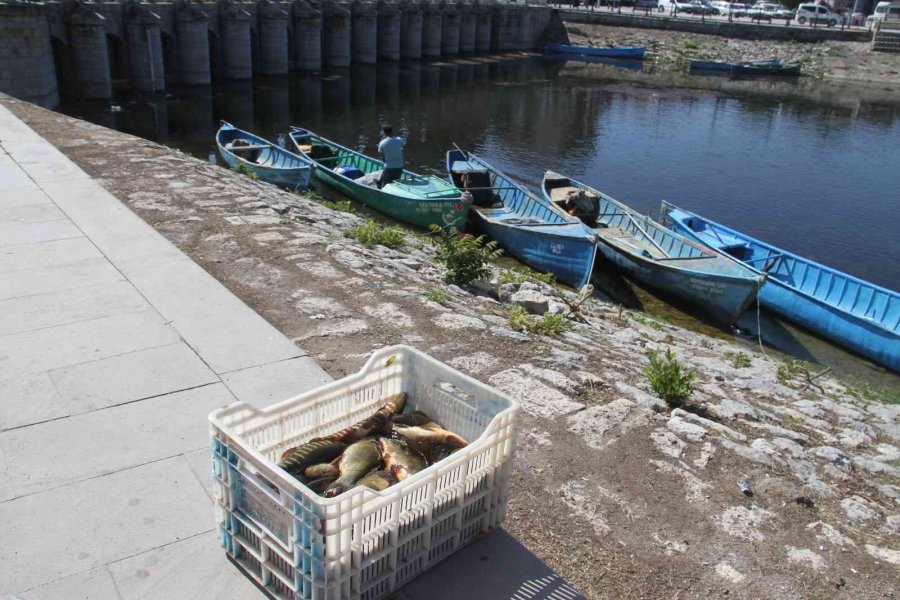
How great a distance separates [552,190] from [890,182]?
17.6 m

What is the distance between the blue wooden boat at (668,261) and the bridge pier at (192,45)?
2607 centimetres

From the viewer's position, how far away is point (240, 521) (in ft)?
12.1

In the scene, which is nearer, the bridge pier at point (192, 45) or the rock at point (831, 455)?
the rock at point (831, 455)

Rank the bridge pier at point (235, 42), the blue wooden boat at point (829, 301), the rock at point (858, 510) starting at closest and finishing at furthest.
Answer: the rock at point (858, 510) → the blue wooden boat at point (829, 301) → the bridge pier at point (235, 42)

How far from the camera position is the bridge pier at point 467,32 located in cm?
5916

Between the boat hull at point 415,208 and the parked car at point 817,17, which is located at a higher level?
the parked car at point 817,17

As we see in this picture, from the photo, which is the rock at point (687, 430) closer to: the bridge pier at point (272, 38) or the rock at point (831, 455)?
the rock at point (831, 455)

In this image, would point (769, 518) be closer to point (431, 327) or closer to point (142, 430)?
point (431, 327)

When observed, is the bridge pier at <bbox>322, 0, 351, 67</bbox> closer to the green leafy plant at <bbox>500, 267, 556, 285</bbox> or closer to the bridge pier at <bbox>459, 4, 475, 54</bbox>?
the bridge pier at <bbox>459, 4, 475, 54</bbox>

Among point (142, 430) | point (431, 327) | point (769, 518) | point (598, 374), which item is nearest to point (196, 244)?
point (431, 327)

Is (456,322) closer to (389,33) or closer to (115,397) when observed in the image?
(115,397)

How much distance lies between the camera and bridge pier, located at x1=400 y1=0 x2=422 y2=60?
174 ft

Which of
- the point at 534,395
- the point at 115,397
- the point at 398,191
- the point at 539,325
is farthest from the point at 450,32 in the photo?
the point at 115,397

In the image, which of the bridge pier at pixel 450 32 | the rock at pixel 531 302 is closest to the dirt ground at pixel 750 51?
the bridge pier at pixel 450 32
